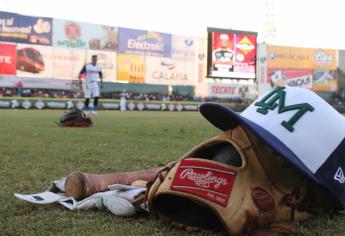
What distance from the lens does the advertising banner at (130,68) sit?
38312mm

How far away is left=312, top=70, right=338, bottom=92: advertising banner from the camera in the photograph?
46.4 metres

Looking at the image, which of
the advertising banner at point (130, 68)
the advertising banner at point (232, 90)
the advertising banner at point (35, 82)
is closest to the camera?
the advertising banner at point (35, 82)

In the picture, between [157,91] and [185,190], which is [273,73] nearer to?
[157,91]

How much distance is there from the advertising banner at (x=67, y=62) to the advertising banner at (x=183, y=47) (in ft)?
26.5

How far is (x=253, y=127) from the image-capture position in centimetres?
185

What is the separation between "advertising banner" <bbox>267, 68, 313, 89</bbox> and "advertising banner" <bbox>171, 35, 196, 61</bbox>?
7780mm

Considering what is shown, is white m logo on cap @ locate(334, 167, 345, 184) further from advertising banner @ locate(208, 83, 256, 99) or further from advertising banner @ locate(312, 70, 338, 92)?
advertising banner @ locate(312, 70, 338, 92)

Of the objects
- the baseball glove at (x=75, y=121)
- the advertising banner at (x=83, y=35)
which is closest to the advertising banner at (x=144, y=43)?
the advertising banner at (x=83, y=35)

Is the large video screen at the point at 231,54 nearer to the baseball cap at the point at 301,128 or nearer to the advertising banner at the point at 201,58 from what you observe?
the advertising banner at the point at 201,58

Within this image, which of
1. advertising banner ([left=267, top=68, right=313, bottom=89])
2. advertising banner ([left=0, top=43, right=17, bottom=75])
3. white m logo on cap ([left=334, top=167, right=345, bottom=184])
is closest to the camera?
white m logo on cap ([left=334, top=167, right=345, bottom=184])

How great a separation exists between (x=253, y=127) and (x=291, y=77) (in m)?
44.8

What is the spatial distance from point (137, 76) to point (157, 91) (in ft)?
6.78

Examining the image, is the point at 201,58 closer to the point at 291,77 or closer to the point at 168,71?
the point at 168,71

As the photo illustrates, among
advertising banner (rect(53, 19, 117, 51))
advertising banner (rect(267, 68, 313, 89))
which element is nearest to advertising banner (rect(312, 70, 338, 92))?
advertising banner (rect(267, 68, 313, 89))
